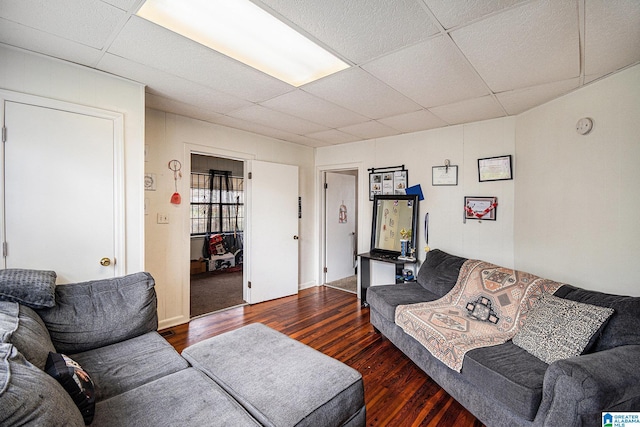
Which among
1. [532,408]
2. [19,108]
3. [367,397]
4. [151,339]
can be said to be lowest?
[367,397]

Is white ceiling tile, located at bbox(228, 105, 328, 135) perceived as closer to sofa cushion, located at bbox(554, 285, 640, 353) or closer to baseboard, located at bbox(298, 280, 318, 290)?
baseboard, located at bbox(298, 280, 318, 290)

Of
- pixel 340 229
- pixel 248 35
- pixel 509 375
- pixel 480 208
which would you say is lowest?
pixel 509 375

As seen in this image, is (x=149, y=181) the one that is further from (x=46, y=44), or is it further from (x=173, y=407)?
(x=173, y=407)

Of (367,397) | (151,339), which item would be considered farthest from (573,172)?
(151,339)

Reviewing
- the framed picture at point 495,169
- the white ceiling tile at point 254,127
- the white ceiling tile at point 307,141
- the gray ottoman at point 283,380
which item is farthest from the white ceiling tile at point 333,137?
the gray ottoman at point 283,380

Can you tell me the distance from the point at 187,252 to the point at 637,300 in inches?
151

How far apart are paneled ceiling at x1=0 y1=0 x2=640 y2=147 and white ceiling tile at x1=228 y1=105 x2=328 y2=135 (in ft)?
0.31

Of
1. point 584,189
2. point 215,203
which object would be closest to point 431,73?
point 584,189

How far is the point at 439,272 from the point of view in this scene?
3043 mm

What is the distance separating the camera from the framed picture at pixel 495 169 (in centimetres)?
307

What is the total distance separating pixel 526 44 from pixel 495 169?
1676mm

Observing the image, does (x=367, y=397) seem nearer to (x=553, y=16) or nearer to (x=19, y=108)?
(x=553, y=16)

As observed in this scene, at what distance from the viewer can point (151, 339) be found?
1.93m

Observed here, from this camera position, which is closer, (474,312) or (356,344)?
(474,312)
